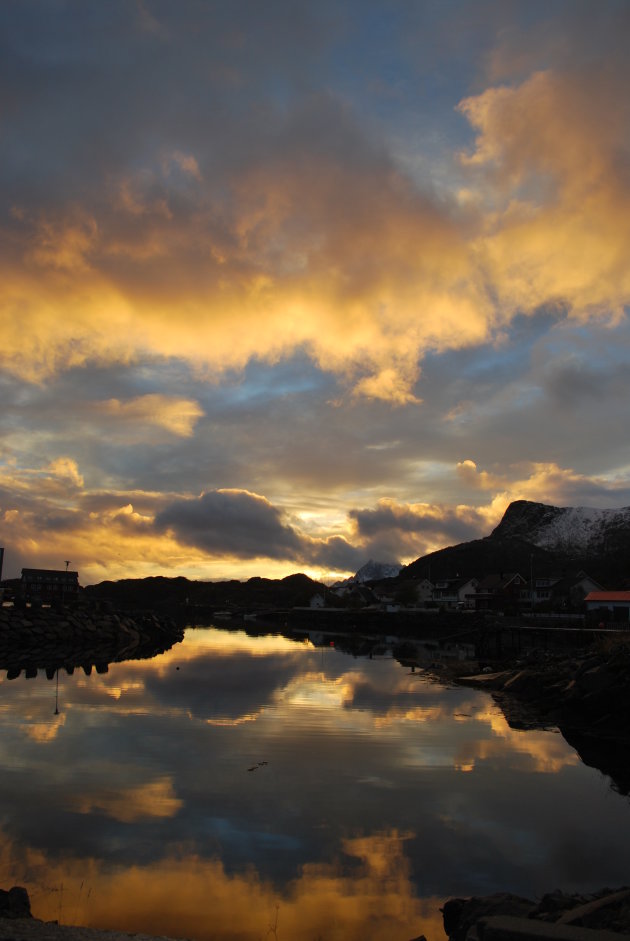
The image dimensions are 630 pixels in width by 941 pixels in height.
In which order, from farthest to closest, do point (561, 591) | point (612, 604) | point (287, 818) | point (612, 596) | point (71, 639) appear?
point (561, 591) → point (612, 596) → point (612, 604) → point (71, 639) → point (287, 818)

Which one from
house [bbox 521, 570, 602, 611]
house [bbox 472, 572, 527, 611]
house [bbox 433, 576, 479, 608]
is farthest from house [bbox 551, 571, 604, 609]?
house [bbox 433, 576, 479, 608]

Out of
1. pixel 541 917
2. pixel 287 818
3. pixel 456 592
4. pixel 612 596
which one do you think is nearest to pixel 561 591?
pixel 456 592

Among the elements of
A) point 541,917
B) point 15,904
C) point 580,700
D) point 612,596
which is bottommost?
point 580,700

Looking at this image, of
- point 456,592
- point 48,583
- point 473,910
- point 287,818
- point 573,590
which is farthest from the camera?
point 456,592

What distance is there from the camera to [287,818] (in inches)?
559

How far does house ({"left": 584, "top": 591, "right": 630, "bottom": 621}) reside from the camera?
8144 centimetres

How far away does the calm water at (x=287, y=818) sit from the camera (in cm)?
→ 1050

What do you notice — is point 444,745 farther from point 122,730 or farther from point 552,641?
point 552,641

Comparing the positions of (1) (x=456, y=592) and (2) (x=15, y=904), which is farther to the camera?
(1) (x=456, y=592)

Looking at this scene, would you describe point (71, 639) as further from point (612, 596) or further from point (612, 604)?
point (612, 596)

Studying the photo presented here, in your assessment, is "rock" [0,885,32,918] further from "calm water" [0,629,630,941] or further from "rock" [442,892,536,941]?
"rock" [442,892,536,941]

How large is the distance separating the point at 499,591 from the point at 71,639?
111879mm

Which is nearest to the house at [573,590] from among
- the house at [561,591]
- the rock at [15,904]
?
the house at [561,591]

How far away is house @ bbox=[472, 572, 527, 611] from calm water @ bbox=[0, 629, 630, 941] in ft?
399
